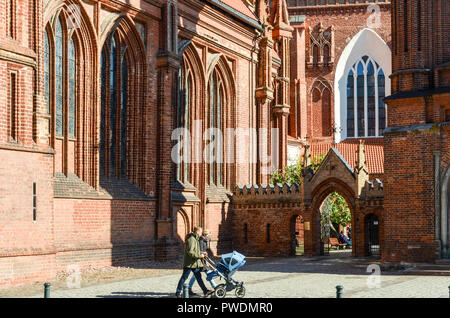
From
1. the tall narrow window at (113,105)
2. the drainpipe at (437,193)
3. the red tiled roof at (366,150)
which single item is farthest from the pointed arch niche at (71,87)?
the red tiled roof at (366,150)

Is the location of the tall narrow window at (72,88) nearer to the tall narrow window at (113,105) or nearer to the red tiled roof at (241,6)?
the tall narrow window at (113,105)

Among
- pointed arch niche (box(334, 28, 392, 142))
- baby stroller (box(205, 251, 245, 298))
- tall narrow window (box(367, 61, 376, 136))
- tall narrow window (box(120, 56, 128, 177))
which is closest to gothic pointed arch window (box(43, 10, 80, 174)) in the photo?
tall narrow window (box(120, 56, 128, 177))

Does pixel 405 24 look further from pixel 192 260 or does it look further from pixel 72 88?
pixel 192 260

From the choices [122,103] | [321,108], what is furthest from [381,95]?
[122,103]

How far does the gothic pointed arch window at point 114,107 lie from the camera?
26969 mm

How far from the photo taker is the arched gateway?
3136cm

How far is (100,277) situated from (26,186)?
12.5ft

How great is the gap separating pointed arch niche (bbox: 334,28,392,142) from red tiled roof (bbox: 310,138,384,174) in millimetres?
905

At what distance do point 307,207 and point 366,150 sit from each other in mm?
20306

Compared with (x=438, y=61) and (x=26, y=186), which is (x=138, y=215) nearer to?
(x=26, y=186)

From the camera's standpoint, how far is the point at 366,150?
5197cm

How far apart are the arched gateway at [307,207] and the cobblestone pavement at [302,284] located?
6175 mm

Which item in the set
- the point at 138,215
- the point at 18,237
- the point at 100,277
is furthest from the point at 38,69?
the point at 138,215

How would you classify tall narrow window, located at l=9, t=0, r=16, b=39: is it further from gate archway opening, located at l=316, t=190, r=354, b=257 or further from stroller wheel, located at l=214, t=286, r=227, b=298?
gate archway opening, located at l=316, t=190, r=354, b=257
